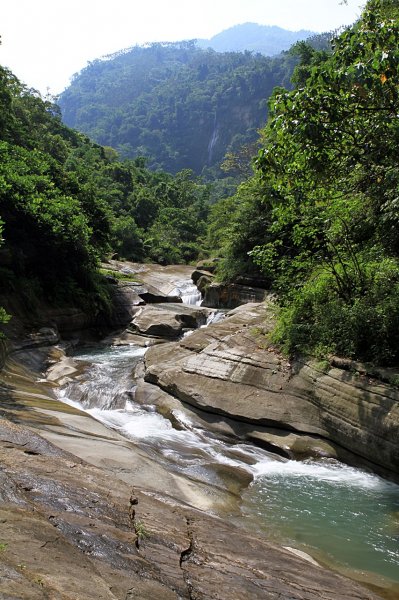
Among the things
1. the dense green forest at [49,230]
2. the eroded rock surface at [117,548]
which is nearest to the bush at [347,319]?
the eroded rock surface at [117,548]

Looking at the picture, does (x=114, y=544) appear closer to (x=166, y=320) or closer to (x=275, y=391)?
(x=275, y=391)

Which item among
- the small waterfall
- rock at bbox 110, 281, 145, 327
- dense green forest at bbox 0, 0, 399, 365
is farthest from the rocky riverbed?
the small waterfall

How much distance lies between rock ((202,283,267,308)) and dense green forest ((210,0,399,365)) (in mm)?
9455

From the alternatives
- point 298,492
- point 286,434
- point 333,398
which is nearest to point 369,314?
point 333,398

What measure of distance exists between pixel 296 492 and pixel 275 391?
2481 millimetres

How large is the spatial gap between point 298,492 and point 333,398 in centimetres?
194

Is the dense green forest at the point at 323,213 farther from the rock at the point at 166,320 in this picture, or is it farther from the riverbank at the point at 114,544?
the riverbank at the point at 114,544

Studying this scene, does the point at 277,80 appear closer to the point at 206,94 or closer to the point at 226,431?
the point at 206,94

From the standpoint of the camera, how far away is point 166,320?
736 inches

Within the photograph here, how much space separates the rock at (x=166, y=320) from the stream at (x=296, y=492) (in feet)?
23.4

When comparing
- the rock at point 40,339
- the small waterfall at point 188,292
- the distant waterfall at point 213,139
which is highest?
the distant waterfall at point 213,139

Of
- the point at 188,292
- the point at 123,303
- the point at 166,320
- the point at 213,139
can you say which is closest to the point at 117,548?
the point at 166,320

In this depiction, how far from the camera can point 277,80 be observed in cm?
14438

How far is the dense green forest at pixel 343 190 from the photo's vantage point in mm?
6973
